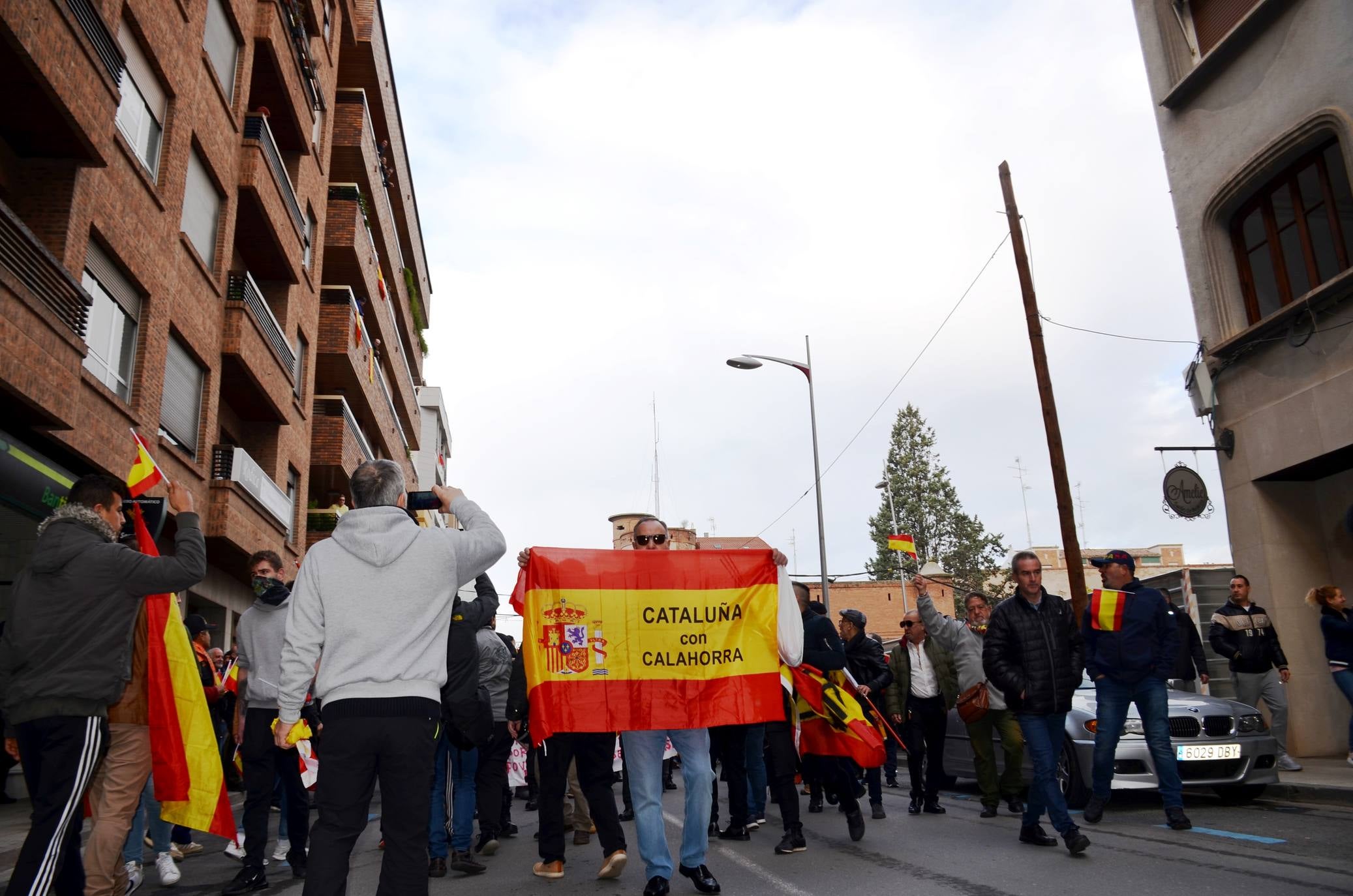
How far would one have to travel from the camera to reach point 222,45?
19.5 m

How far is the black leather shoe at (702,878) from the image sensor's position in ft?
19.5

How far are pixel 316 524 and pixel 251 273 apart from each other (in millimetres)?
7102

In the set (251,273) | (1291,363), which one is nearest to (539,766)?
(1291,363)

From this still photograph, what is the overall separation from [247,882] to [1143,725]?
6.60 m

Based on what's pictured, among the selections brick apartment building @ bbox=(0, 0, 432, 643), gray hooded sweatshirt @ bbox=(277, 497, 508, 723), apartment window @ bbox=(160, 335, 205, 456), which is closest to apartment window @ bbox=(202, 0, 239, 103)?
brick apartment building @ bbox=(0, 0, 432, 643)

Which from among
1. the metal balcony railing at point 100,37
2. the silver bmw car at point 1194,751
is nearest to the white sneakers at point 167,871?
the silver bmw car at point 1194,751

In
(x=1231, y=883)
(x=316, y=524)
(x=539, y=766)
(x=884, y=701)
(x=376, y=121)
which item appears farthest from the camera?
(x=376, y=121)

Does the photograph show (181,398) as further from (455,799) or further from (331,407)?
(455,799)

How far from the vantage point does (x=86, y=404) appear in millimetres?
13078

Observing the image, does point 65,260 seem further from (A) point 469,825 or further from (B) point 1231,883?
(B) point 1231,883

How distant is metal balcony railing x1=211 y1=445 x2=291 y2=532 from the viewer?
19031 mm

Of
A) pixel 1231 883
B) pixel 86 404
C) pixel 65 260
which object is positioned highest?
pixel 65 260

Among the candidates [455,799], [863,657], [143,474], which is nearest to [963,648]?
[863,657]

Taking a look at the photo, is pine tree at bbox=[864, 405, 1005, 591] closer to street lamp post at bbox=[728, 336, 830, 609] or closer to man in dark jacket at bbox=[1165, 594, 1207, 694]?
street lamp post at bbox=[728, 336, 830, 609]
